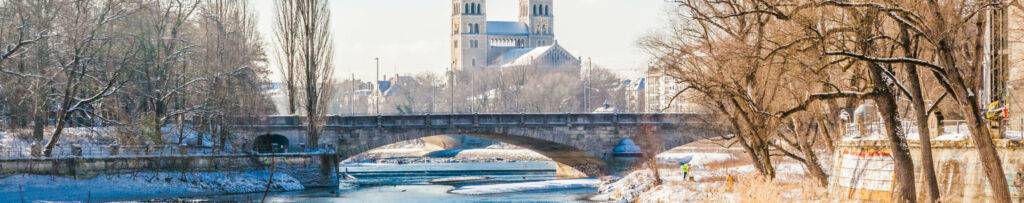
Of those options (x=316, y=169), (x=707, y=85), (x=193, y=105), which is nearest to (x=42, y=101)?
(x=193, y=105)

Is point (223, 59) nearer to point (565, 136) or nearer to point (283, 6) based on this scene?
point (283, 6)

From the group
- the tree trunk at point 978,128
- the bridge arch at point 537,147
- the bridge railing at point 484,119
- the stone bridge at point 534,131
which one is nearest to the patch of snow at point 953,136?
the tree trunk at point 978,128

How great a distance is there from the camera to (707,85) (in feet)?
113

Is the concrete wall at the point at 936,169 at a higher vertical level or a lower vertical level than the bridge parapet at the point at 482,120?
lower

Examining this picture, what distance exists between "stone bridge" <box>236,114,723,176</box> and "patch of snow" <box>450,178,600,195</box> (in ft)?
17.0

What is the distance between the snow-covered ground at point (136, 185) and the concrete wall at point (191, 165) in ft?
0.94

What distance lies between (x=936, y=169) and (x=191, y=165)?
36354mm

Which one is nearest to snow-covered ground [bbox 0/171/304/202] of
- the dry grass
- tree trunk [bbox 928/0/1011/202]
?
the dry grass

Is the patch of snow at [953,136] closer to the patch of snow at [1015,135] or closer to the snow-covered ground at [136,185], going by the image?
the patch of snow at [1015,135]

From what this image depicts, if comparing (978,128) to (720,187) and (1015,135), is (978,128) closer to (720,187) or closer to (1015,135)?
(1015,135)

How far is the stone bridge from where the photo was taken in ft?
225

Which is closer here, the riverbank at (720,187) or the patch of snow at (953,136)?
the patch of snow at (953,136)

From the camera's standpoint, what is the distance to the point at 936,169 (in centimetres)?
2731

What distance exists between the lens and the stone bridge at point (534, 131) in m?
68.6
